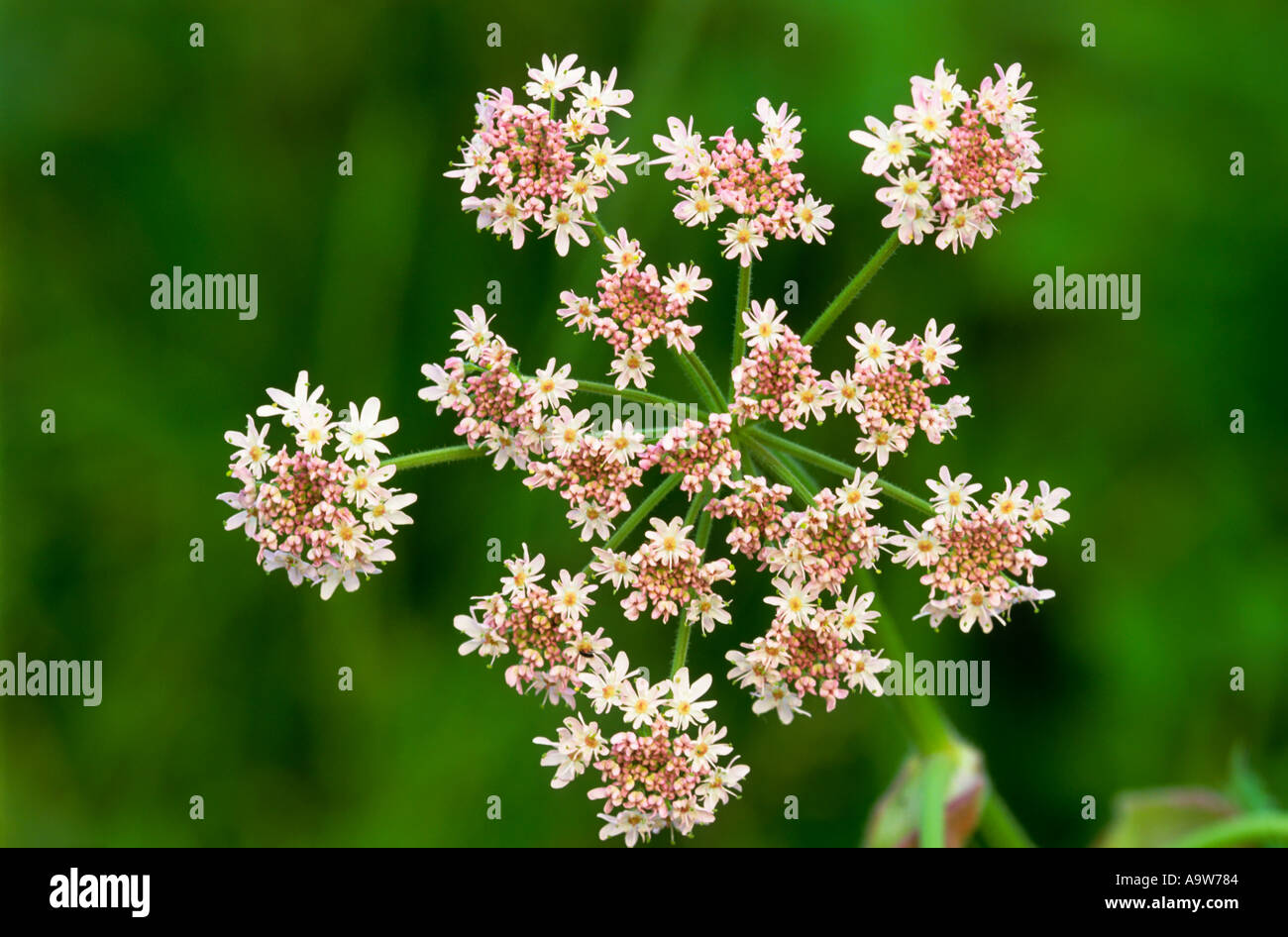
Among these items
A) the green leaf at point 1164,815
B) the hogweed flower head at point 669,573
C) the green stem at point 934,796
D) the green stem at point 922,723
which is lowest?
the green leaf at point 1164,815

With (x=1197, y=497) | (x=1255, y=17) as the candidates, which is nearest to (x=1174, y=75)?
(x=1255, y=17)

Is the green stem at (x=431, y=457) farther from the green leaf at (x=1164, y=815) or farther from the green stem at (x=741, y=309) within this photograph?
the green leaf at (x=1164, y=815)

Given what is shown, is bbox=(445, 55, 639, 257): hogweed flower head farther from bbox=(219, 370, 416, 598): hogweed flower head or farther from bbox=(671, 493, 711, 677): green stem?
bbox=(671, 493, 711, 677): green stem

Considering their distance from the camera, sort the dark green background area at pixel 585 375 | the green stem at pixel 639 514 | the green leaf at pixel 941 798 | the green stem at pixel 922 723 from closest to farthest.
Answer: the green stem at pixel 639 514 < the green leaf at pixel 941 798 < the green stem at pixel 922 723 < the dark green background area at pixel 585 375

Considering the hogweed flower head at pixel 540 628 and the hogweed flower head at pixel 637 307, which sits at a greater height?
the hogweed flower head at pixel 637 307

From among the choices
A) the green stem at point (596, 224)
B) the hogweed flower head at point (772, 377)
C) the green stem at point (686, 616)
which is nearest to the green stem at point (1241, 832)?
the green stem at point (686, 616)
